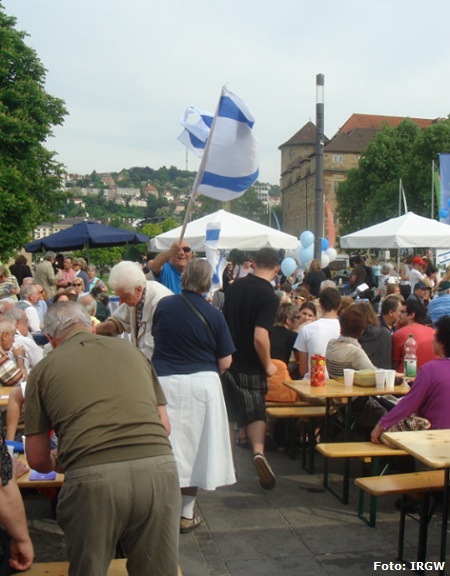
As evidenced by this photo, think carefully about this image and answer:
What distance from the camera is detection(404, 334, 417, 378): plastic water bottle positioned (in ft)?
20.5

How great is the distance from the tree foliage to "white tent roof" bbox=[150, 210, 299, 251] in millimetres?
43332

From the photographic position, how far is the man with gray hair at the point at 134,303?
4.54 meters

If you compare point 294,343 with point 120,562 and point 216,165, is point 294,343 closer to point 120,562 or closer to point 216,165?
point 216,165

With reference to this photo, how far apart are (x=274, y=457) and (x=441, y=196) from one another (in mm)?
15555

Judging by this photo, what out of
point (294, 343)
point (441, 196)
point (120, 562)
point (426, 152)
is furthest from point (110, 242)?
point (426, 152)

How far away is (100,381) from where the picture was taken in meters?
2.66

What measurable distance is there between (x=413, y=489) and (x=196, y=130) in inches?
178

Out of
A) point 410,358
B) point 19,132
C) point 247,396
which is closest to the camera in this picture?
point 247,396

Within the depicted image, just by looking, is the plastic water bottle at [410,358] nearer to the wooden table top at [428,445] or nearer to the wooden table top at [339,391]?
the wooden table top at [339,391]

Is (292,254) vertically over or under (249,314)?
over

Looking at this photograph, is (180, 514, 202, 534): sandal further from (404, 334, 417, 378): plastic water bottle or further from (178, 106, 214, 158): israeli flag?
(178, 106, 214, 158): israeli flag

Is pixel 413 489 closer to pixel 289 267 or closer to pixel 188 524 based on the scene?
pixel 188 524

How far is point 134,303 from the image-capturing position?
4664 millimetres

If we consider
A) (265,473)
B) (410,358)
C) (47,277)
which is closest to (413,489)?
(265,473)
